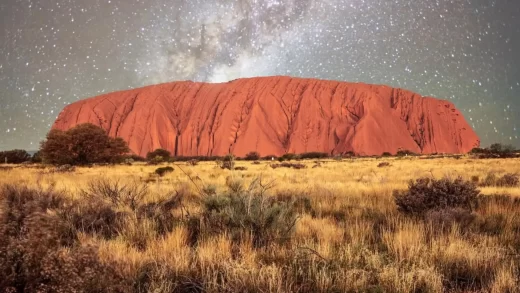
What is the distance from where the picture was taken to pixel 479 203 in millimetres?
7414

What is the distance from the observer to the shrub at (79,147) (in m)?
28.6

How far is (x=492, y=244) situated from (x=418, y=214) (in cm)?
211

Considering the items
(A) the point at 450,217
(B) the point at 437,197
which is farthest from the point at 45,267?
(B) the point at 437,197

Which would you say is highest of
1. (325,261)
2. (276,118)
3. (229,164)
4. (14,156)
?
(276,118)

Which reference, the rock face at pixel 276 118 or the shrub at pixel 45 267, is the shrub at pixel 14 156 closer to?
the rock face at pixel 276 118

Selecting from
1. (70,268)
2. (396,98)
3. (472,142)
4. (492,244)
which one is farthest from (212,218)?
(472,142)

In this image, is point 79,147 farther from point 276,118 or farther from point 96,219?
point 276,118

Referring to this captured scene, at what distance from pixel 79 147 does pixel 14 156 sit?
97.3 ft

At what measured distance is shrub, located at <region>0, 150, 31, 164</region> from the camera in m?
50.8

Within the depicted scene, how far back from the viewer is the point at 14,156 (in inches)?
2029

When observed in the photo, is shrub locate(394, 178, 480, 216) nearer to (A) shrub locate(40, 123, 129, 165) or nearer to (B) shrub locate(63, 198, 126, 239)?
(B) shrub locate(63, 198, 126, 239)

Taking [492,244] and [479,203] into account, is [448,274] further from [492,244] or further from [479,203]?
[479,203]

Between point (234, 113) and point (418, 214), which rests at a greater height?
point (234, 113)

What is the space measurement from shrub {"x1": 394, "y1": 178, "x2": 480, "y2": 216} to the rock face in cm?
7013
